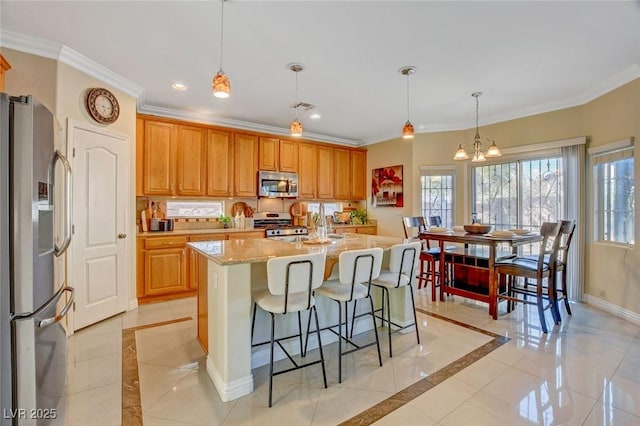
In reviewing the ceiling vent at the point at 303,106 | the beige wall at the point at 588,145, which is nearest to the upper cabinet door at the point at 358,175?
the beige wall at the point at 588,145

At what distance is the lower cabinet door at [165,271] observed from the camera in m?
4.04

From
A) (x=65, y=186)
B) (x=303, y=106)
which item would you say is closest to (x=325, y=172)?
(x=303, y=106)

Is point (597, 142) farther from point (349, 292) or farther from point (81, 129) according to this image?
point (81, 129)

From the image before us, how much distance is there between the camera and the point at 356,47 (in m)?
2.84

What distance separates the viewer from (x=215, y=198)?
5.21 metres

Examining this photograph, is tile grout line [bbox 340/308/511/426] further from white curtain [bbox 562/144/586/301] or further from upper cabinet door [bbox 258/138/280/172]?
upper cabinet door [bbox 258/138/280/172]

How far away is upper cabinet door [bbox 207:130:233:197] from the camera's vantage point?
15.8ft

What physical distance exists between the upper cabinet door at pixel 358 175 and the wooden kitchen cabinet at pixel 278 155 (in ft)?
4.51

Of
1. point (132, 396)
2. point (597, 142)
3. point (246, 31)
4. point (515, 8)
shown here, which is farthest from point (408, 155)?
point (132, 396)

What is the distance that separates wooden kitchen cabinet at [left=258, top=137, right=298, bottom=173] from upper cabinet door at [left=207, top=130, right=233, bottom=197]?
548 millimetres

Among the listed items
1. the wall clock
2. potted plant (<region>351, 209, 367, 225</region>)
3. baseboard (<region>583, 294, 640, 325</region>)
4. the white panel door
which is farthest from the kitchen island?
potted plant (<region>351, 209, 367, 225</region>)

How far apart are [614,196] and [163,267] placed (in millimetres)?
5697

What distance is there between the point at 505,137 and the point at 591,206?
152 cm

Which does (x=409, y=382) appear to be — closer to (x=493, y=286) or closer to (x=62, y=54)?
(x=493, y=286)
